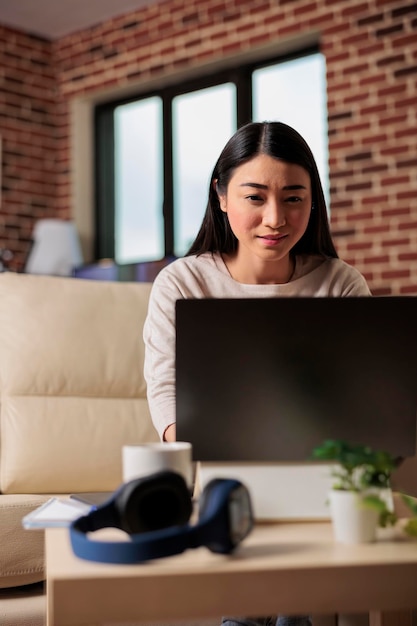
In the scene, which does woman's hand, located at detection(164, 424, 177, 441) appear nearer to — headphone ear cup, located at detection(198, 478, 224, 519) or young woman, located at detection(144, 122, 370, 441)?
young woman, located at detection(144, 122, 370, 441)

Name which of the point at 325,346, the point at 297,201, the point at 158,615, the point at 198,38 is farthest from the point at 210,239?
the point at 198,38

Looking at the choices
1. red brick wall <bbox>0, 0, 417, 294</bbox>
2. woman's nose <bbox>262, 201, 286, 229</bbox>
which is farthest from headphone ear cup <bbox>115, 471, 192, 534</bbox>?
red brick wall <bbox>0, 0, 417, 294</bbox>

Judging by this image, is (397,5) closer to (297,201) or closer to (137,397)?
(137,397)

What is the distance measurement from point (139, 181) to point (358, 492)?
497cm

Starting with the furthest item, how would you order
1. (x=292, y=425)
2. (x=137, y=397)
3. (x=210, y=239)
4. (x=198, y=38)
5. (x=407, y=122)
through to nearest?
(x=198, y=38) → (x=407, y=122) → (x=137, y=397) → (x=210, y=239) → (x=292, y=425)

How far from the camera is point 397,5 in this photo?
4.35 m

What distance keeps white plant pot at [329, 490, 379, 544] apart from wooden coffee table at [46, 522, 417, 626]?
0.11 ft

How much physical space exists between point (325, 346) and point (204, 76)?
4558 millimetres

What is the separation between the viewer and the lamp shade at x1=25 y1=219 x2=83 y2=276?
5.39m

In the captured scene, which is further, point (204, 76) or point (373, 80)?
point (204, 76)

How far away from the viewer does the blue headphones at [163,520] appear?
96 cm

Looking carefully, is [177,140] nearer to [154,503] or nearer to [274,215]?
[274,215]

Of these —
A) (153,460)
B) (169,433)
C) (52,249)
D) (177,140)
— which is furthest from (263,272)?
(177,140)

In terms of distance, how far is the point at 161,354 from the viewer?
1688 millimetres
